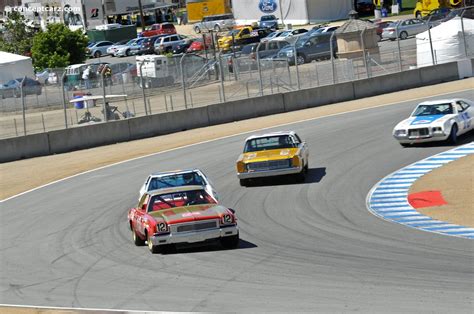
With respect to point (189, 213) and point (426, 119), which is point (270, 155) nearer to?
point (426, 119)

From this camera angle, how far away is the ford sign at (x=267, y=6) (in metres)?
86.6

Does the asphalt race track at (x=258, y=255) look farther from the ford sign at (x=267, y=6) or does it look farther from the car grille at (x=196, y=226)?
the ford sign at (x=267, y=6)

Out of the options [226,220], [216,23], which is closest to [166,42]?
[216,23]

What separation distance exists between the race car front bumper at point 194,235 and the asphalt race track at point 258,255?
0.29 meters

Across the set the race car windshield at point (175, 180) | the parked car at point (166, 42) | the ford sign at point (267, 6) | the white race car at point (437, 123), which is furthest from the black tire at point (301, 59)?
the ford sign at point (267, 6)

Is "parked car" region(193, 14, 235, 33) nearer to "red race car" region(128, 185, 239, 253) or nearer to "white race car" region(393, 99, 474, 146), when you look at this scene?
"white race car" region(393, 99, 474, 146)

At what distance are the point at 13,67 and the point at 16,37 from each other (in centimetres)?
2114

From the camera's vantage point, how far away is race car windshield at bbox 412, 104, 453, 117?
92.8 ft

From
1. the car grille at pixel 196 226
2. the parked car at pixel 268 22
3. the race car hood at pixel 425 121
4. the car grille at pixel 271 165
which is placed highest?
the parked car at pixel 268 22

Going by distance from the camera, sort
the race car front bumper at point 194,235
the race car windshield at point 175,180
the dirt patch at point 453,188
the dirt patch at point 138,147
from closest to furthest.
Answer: the race car front bumper at point 194,235 → the dirt patch at point 453,188 → the race car windshield at point 175,180 → the dirt patch at point 138,147

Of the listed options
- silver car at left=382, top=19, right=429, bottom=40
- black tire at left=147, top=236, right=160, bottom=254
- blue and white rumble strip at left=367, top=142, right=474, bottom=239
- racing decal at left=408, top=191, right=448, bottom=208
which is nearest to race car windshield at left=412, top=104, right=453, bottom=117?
blue and white rumble strip at left=367, top=142, right=474, bottom=239

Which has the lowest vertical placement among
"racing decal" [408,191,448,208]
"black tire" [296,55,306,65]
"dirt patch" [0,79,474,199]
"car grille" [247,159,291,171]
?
"racing decal" [408,191,448,208]

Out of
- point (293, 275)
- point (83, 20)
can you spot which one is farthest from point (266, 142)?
point (83, 20)

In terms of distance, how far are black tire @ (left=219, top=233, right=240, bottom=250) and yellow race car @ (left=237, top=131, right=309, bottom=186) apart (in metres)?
6.37
